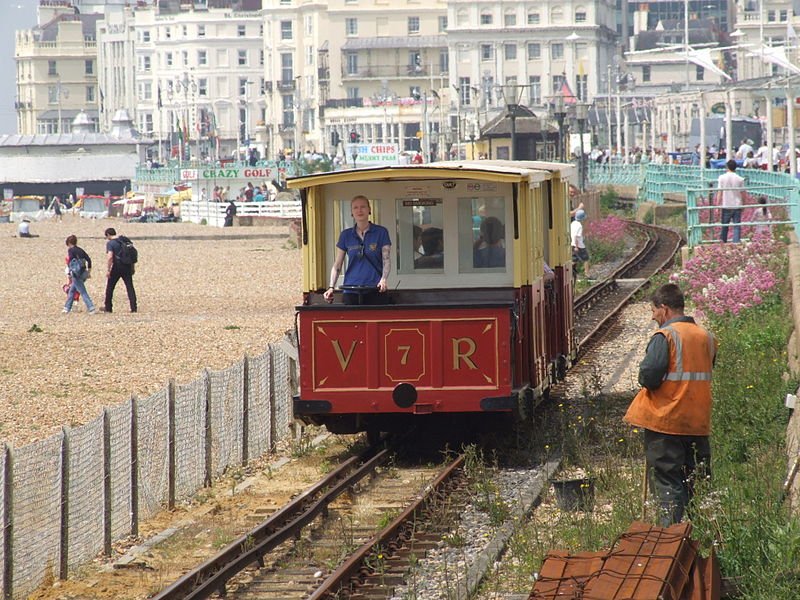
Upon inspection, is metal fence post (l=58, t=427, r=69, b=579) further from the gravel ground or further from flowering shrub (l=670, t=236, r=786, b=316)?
flowering shrub (l=670, t=236, r=786, b=316)

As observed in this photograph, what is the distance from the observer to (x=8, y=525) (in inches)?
435

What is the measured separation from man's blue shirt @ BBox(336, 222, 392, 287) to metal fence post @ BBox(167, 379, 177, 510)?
1927 millimetres

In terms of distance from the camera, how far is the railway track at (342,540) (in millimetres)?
11070

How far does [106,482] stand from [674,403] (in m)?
4.10

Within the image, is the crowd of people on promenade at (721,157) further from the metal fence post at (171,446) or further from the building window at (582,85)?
the building window at (582,85)

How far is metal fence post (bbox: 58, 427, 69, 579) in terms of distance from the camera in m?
11.8

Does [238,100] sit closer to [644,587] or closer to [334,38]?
[334,38]

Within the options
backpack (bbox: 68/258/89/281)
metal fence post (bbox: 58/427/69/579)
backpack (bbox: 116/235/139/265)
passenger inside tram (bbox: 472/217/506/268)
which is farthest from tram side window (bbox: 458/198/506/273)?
backpack (bbox: 68/258/89/281)

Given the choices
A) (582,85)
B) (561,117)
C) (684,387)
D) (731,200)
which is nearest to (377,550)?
(684,387)

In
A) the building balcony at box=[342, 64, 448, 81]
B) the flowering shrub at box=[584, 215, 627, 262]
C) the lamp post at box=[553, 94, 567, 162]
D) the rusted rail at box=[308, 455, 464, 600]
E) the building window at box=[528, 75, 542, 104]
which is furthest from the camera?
the building balcony at box=[342, 64, 448, 81]

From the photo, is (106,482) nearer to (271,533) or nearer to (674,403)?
(271,533)

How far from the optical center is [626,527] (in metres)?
11.3

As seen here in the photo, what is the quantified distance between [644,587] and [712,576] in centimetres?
69

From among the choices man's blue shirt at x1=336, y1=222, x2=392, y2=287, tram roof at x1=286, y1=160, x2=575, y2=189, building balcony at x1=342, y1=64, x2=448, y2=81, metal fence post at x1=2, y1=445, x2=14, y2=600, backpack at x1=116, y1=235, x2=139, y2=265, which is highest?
building balcony at x1=342, y1=64, x2=448, y2=81
